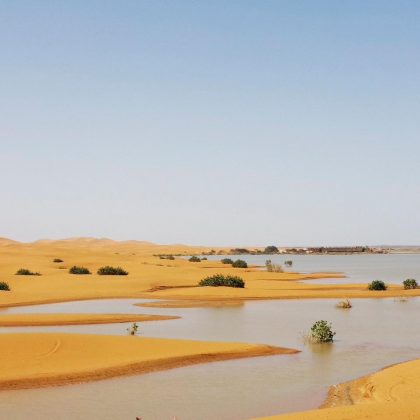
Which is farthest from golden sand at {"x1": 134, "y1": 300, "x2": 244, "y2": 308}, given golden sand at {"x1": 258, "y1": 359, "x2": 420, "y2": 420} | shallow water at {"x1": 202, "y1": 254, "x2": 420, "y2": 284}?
shallow water at {"x1": 202, "y1": 254, "x2": 420, "y2": 284}

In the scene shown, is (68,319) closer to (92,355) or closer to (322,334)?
(92,355)

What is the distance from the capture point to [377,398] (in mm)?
13508

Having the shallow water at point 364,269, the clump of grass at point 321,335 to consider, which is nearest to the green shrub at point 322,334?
the clump of grass at point 321,335

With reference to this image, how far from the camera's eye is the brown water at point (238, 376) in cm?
1320

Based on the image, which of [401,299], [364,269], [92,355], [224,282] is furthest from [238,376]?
[364,269]

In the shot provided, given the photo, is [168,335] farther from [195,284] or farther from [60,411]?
[195,284]

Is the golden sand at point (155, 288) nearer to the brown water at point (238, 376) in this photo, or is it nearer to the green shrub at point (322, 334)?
the brown water at point (238, 376)

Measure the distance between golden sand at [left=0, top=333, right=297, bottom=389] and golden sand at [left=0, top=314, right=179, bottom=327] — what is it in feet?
15.8

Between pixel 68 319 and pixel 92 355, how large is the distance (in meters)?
8.55

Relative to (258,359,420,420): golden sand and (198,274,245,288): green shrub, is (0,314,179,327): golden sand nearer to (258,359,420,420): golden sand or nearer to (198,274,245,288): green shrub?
(258,359,420,420): golden sand

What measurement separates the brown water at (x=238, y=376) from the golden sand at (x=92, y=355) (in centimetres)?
66

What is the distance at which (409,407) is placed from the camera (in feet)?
39.0

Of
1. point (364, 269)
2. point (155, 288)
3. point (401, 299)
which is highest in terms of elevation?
point (364, 269)

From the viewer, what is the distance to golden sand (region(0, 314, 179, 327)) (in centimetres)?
2561
